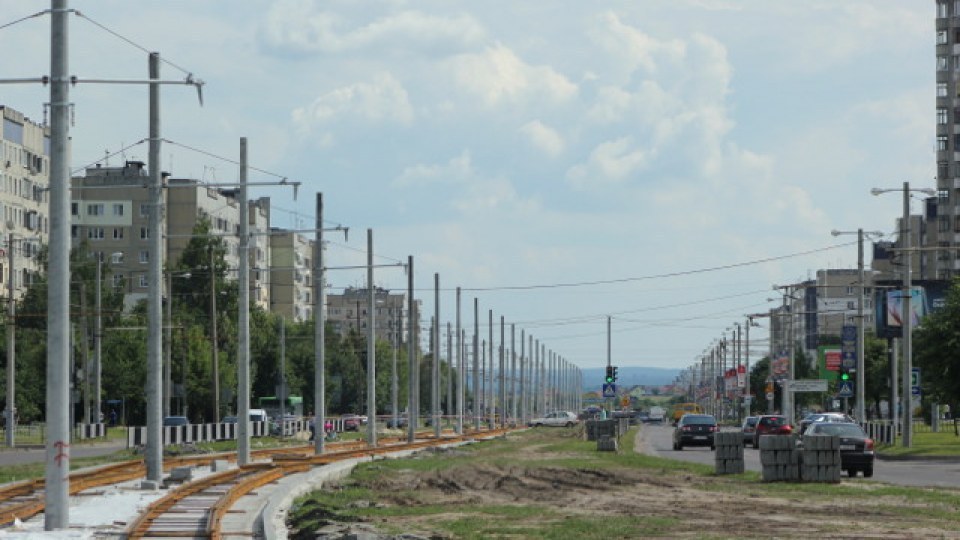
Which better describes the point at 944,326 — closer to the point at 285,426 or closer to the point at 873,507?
the point at 285,426

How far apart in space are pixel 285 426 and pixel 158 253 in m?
61.4

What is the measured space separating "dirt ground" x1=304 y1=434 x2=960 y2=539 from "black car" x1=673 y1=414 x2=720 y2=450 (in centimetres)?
2832

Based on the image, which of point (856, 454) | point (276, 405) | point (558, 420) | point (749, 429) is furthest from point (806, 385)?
point (276, 405)

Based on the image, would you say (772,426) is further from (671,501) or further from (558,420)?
(558,420)

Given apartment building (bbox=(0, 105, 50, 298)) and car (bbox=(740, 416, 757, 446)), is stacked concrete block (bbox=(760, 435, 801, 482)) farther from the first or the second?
apartment building (bbox=(0, 105, 50, 298))

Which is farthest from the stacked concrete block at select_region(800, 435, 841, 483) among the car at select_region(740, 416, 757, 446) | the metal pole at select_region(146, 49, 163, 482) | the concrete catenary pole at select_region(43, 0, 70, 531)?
the car at select_region(740, 416, 757, 446)

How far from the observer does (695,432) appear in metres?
75.9

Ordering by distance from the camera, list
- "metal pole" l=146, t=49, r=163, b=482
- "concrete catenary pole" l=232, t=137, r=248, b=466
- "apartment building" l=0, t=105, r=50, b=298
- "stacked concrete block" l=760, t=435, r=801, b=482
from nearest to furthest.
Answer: "metal pole" l=146, t=49, r=163, b=482 < "stacked concrete block" l=760, t=435, r=801, b=482 < "concrete catenary pole" l=232, t=137, r=248, b=466 < "apartment building" l=0, t=105, r=50, b=298

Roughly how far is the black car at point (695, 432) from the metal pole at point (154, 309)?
139ft

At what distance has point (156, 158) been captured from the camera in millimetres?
35938

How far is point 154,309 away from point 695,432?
43.5 m

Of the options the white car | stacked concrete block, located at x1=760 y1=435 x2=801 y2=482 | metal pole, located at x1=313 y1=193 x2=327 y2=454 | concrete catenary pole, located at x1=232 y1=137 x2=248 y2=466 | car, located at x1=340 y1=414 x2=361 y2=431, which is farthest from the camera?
the white car

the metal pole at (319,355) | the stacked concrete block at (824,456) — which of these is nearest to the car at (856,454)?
the stacked concrete block at (824,456)

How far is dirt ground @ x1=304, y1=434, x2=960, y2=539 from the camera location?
84.0 ft
